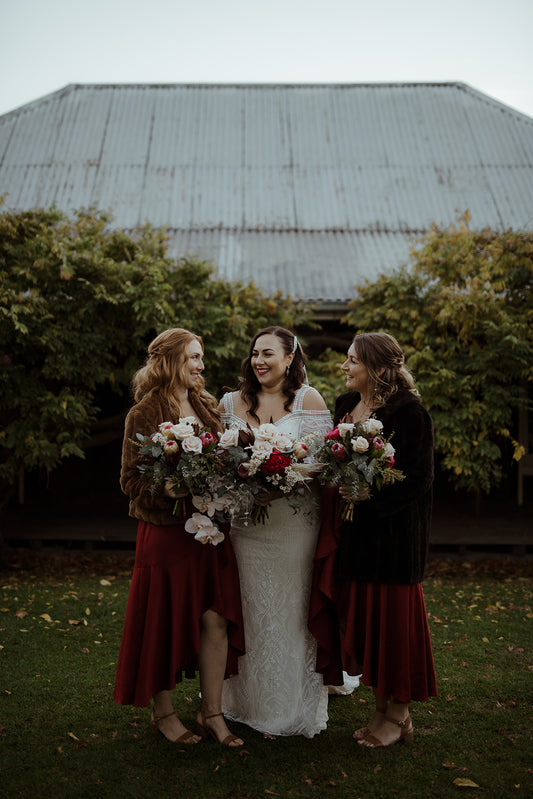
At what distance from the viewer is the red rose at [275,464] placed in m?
3.35

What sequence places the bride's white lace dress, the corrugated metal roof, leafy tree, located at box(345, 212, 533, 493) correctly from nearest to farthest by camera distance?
the bride's white lace dress < leafy tree, located at box(345, 212, 533, 493) < the corrugated metal roof

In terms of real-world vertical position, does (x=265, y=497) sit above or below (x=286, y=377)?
below

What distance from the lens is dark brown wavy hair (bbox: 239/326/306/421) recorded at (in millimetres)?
4086

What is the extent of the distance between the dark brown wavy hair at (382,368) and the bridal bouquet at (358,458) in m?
0.41

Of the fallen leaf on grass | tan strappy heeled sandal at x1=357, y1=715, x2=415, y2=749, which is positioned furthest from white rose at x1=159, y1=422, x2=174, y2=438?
the fallen leaf on grass

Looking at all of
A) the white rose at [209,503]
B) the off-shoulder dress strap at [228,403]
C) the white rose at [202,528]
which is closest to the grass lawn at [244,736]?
the white rose at [202,528]

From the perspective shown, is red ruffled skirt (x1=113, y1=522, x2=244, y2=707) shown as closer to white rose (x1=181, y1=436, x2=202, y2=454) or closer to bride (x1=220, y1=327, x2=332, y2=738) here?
bride (x1=220, y1=327, x2=332, y2=738)

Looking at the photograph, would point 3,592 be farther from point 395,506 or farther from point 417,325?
point 417,325

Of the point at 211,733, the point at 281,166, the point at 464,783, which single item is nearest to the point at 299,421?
the point at 211,733

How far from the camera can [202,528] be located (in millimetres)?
3527

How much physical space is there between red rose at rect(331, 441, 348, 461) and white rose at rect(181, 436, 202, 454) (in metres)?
0.71

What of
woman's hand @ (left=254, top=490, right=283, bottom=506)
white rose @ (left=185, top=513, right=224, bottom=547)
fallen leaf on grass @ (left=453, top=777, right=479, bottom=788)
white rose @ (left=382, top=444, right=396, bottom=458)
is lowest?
fallen leaf on grass @ (left=453, top=777, right=479, bottom=788)

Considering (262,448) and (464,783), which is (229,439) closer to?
(262,448)

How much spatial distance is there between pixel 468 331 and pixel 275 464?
5.59 m
